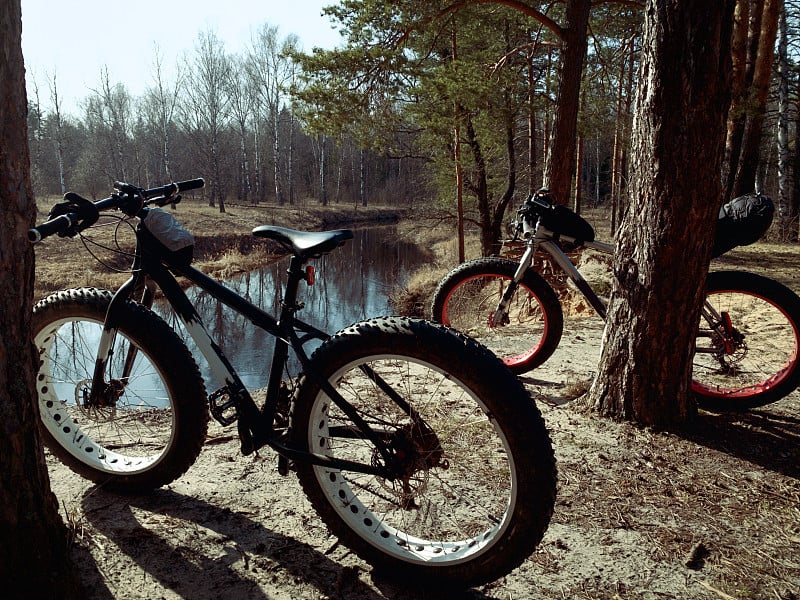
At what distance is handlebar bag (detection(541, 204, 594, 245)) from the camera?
3816mm

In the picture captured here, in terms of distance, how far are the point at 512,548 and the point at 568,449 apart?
4.49ft

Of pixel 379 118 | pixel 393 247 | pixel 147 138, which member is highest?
pixel 147 138

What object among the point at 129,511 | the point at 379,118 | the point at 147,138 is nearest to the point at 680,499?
the point at 129,511

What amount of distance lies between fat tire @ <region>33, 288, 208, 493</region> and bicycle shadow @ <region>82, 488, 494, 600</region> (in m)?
0.12

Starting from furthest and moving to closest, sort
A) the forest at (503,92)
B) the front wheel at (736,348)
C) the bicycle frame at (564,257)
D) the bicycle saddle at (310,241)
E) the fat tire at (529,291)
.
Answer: the forest at (503,92)
the fat tire at (529,291)
the bicycle frame at (564,257)
the front wheel at (736,348)
the bicycle saddle at (310,241)

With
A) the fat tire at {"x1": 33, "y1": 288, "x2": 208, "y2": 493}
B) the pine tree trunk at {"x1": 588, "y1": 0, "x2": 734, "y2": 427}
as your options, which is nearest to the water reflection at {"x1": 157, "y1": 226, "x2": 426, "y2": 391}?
the fat tire at {"x1": 33, "y1": 288, "x2": 208, "y2": 493}

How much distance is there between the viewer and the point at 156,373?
251 cm

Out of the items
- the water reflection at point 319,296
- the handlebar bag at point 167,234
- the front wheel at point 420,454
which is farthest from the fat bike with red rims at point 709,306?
the water reflection at point 319,296

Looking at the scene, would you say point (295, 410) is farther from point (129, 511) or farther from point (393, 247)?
point (393, 247)

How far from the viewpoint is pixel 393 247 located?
2598cm

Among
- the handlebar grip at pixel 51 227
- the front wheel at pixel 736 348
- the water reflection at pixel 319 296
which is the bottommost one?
the water reflection at pixel 319 296

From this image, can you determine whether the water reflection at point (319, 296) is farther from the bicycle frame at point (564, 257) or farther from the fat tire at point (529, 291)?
the bicycle frame at point (564, 257)

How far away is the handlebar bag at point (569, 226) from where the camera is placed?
3.82m

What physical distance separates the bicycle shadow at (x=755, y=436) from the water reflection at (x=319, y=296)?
4.36 meters
